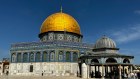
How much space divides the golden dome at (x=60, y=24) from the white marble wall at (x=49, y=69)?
7729 mm

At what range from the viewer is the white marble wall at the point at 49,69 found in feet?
130

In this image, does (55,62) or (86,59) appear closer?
(86,59)

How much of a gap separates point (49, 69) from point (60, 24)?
9.72 meters

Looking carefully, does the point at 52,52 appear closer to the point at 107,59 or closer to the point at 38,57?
the point at 38,57

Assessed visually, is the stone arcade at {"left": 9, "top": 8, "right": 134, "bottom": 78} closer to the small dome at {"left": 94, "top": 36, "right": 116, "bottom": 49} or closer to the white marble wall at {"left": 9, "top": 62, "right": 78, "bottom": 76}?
the white marble wall at {"left": 9, "top": 62, "right": 78, "bottom": 76}

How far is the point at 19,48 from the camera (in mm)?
43344

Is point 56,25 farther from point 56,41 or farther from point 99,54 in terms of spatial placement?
point 99,54

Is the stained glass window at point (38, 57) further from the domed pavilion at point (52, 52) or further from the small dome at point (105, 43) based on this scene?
the small dome at point (105, 43)

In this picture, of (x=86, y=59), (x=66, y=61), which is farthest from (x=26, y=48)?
(x=86, y=59)

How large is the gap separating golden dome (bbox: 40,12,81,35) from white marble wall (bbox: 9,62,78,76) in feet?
25.4

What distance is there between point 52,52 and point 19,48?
703 cm

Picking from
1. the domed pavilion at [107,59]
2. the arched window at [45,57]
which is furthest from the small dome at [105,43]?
the arched window at [45,57]

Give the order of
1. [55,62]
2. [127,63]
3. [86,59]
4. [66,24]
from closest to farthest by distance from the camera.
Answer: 1. [127,63]
2. [86,59]
3. [55,62]
4. [66,24]

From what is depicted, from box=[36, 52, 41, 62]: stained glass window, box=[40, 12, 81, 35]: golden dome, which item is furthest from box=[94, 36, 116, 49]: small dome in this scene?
box=[36, 52, 41, 62]: stained glass window
